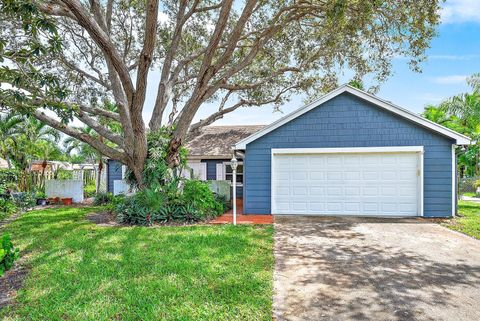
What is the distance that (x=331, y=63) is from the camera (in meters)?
13.4

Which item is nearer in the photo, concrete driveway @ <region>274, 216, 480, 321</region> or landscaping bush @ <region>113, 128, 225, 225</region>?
concrete driveway @ <region>274, 216, 480, 321</region>

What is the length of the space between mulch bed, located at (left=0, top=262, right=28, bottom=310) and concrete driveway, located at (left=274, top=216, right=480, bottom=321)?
11.9ft

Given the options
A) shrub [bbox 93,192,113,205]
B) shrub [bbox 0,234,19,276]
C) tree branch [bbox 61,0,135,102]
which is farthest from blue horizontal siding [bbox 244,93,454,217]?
shrub [bbox 93,192,113,205]

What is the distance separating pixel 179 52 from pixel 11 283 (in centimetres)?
1208

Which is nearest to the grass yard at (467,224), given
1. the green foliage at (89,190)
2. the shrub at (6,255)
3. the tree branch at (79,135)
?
the shrub at (6,255)

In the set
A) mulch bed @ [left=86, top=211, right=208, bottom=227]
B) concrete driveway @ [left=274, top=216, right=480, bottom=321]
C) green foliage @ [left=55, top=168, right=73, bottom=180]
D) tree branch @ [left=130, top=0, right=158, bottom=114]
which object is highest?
tree branch @ [left=130, top=0, right=158, bottom=114]

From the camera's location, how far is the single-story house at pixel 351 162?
31.4 ft

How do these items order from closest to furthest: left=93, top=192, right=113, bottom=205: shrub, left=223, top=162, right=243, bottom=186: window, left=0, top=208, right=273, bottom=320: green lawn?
left=0, top=208, right=273, bottom=320: green lawn, left=93, top=192, right=113, bottom=205: shrub, left=223, top=162, right=243, bottom=186: window

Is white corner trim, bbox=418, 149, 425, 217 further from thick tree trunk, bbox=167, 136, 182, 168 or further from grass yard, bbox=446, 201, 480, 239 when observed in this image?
thick tree trunk, bbox=167, 136, 182, 168

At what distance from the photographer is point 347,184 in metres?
10.0

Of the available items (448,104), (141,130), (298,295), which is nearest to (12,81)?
(141,130)

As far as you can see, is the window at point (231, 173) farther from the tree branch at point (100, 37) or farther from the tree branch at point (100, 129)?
the tree branch at point (100, 37)

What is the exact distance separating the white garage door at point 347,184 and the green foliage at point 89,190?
12.3 m

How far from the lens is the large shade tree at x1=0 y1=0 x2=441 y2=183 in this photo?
531 centimetres
